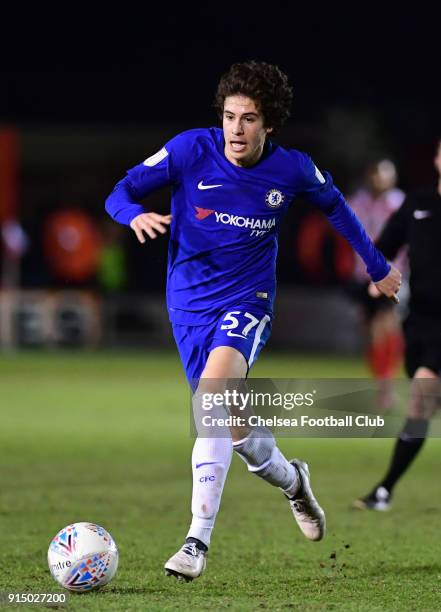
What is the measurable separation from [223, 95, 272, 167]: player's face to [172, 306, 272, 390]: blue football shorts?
731mm

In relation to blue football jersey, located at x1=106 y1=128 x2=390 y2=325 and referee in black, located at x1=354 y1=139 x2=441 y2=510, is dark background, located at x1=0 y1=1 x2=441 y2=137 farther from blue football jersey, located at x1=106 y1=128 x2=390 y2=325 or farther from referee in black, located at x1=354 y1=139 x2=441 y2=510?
blue football jersey, located at x1=106 y1=128 x2=390 y2=325

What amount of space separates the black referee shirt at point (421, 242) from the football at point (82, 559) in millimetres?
3468

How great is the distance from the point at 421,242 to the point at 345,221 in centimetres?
205

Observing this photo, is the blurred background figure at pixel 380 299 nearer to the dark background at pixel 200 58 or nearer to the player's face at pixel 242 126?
the player's face at pixel 242 126

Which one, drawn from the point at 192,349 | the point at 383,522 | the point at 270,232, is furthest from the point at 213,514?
the point at 383,522

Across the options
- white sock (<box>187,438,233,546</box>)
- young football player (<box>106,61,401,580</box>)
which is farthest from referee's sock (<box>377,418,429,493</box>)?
white sock (<box>187,438,233,546</box>)

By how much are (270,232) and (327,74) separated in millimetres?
26959

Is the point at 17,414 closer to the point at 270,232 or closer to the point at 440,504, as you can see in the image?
the point at 440,504

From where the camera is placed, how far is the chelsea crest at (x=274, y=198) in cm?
621

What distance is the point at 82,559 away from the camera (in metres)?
5.49

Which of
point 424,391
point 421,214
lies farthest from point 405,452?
point 421,214

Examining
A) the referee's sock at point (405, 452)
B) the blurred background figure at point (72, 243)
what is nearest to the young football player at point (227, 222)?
the referee's sock at point (405, 452)

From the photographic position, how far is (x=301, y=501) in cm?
670

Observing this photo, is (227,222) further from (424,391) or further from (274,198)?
(424,391)
